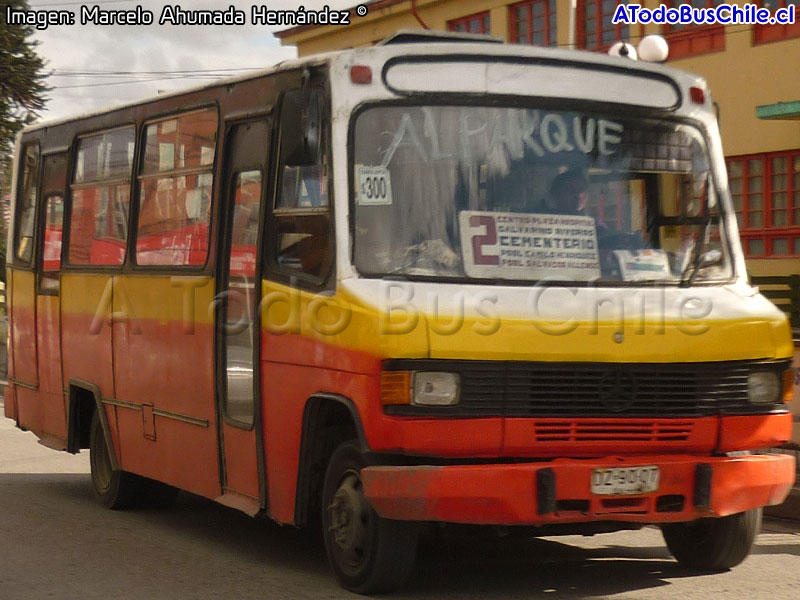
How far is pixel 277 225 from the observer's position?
8148 millimetres

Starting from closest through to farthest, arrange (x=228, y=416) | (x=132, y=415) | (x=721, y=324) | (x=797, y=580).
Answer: (x=721, y=324)
(x=797, y=580)
(x=228, y=416)
(x=132, y=415)

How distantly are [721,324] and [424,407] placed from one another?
1.55m

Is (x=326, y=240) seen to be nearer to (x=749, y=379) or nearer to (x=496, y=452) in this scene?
(x=496, y=452)

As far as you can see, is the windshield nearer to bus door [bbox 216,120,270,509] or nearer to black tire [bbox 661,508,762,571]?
bus door [bbox 216,120,270,509]

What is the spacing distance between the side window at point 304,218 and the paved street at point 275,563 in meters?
1.61

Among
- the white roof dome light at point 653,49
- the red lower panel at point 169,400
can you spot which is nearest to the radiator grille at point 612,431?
the red lower panel at point 169,400

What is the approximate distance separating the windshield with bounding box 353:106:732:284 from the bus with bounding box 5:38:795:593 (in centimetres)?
1

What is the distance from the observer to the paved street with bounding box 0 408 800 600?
301 inches

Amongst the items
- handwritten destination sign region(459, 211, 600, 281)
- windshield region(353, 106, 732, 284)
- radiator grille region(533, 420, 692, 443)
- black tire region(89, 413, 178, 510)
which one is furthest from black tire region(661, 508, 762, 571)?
black tire region(89, 413, 178, 510)

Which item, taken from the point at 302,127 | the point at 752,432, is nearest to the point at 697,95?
the point at 752,432

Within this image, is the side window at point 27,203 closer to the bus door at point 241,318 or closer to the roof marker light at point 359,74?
the bus door at point 241,318

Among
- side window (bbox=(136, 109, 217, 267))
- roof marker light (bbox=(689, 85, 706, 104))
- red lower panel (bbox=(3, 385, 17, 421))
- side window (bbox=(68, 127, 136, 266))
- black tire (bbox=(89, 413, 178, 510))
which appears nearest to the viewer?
roof marker light (bbox=(689, 85, 706, 104))

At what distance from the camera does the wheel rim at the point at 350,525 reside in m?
7.36

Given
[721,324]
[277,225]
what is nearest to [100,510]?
[277,225]
